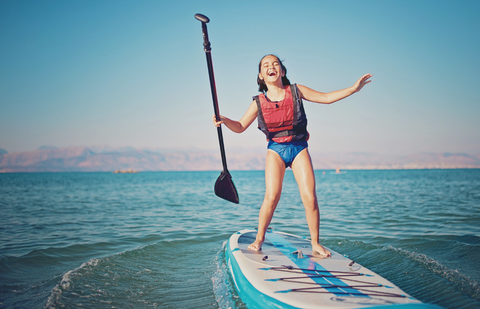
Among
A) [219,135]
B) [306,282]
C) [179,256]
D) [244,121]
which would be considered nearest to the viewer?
Result: [306,282]

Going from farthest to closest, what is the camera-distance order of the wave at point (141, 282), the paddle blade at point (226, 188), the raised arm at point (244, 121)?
1. the paddle blade at point (226, 188)
2. the raised arm at point (244, 121)
3. the wave at point (141, 282)

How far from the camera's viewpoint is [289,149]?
11.9 ft

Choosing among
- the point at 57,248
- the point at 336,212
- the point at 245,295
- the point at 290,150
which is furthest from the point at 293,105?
the point at 336,212

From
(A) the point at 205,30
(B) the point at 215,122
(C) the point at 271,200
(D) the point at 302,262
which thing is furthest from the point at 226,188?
(A) the point at 205,30

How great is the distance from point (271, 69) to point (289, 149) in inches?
39.4

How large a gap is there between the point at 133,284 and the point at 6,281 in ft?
5.56

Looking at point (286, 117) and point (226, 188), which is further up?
point (286, 117)

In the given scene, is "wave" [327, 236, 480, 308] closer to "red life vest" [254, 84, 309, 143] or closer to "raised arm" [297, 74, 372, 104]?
"red life vest" [254, 84, 309, 143]

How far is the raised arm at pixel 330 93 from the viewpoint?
319cm

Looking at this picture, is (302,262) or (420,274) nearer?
(302,262)

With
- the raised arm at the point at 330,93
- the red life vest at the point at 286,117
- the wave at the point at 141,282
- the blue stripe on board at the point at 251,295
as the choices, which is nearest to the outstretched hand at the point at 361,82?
the raised arm at the point at 330,93

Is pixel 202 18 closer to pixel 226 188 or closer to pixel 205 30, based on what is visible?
pixel 205 30

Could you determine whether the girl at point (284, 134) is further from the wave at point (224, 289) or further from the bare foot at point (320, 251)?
the wave at point (224, 289)

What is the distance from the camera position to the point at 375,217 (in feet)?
28.5
